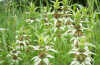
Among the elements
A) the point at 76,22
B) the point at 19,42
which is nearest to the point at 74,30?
the point at 76,22

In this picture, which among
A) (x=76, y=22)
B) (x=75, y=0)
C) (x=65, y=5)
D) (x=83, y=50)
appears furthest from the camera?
(x=75, y=0)

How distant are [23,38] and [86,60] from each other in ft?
3.00

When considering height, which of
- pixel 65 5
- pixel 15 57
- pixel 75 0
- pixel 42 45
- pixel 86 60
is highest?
pixel 75 0

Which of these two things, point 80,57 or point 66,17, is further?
point 66,17

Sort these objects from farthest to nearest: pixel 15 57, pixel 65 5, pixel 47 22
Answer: pixel 47 22 < pixel 65 5 < pixel 15 57

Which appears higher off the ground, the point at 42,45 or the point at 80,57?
the point at 42,45

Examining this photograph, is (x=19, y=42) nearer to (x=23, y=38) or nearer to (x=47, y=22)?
(x=23, y=38)

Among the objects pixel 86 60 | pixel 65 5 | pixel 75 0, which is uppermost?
pixel 75 0

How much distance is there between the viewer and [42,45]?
37.2 inches

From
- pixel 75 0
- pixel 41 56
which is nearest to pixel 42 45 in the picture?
pixel 41 56

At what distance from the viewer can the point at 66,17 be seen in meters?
1.75

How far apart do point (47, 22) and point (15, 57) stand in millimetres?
827

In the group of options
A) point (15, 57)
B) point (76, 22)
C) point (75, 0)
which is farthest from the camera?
point (75, 0)

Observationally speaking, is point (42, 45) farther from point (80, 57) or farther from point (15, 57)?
point (15, 57)
